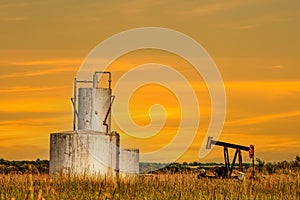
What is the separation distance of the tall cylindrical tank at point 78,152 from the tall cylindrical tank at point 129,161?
2011 millimetres

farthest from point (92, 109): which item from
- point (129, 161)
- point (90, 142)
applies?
point (129, 161)

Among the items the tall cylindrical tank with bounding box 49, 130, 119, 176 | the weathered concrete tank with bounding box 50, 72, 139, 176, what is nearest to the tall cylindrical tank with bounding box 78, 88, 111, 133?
the weathered concrete tank with bounding box 50, 72, 139, 176

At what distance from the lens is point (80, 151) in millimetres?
24516

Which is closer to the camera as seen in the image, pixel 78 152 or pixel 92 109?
pixel 78 152

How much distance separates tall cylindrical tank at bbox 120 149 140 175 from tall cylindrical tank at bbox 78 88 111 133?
185 cm

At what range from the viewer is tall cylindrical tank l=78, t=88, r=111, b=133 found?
2583cm

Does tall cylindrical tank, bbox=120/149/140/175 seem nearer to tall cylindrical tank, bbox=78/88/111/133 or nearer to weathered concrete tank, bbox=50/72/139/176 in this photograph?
weathered concrete tank, bbox=50/72/139/176

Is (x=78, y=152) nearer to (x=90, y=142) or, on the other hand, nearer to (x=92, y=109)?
(x=90, y=142)

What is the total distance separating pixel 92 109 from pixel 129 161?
10.8 ft

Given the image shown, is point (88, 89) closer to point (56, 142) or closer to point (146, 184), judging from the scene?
point (56, 142)

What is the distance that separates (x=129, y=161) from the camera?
27734mm

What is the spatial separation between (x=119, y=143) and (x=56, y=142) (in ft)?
9.27

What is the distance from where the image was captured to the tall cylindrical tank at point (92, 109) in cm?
2583

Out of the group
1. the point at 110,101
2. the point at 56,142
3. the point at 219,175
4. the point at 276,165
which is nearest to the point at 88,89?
the point at 110,101
